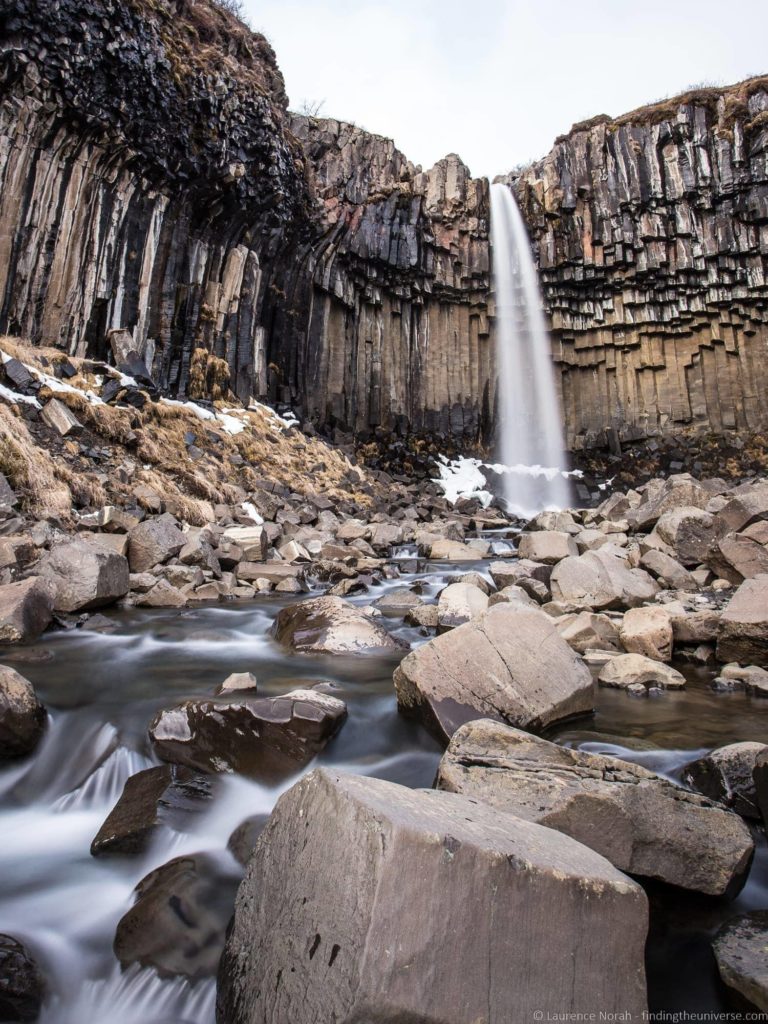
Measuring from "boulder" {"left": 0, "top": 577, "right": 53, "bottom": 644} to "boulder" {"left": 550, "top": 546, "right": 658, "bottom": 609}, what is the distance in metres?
5.66

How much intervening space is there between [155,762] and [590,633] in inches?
157

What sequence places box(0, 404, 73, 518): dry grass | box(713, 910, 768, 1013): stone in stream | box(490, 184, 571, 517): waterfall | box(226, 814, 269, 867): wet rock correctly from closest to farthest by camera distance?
box(713, 910, 768, 1013): stone in stream → box(226, 814, 269, 867): wet rock → box(0, 404, 73, 518): dry grass → box(490, 184, 571, 517): waterfall

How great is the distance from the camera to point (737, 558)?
7.39m

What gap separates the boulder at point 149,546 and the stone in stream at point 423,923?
7149 mm

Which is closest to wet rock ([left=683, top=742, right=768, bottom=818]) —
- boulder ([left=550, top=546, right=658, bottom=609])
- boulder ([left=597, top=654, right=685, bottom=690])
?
boulder ([left=597, top=654, right=685, bottom=690])

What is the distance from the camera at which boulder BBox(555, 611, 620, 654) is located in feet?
18.1

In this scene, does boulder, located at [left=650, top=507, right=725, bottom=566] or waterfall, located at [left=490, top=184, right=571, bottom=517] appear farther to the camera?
waterfall, located at [left=490, top=184, right=571, bottom=517]

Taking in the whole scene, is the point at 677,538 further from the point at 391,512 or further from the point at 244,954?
the point at 391,512

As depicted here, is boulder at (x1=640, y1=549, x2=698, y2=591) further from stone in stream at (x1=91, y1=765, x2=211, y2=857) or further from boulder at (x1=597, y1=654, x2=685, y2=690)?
stone in stream at (x1=91, y1=765, x2=211, y2=857)

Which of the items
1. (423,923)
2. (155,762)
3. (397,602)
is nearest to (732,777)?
(423,923)

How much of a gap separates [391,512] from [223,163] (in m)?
Result: 11.5

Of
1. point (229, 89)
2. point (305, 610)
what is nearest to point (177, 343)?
point (229, 89)

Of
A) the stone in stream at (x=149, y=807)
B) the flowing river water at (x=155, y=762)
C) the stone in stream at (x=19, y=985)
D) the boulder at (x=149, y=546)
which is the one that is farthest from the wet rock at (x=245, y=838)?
the boulder at (x=149, y=546)

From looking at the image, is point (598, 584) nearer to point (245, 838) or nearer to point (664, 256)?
point (245, 838)
